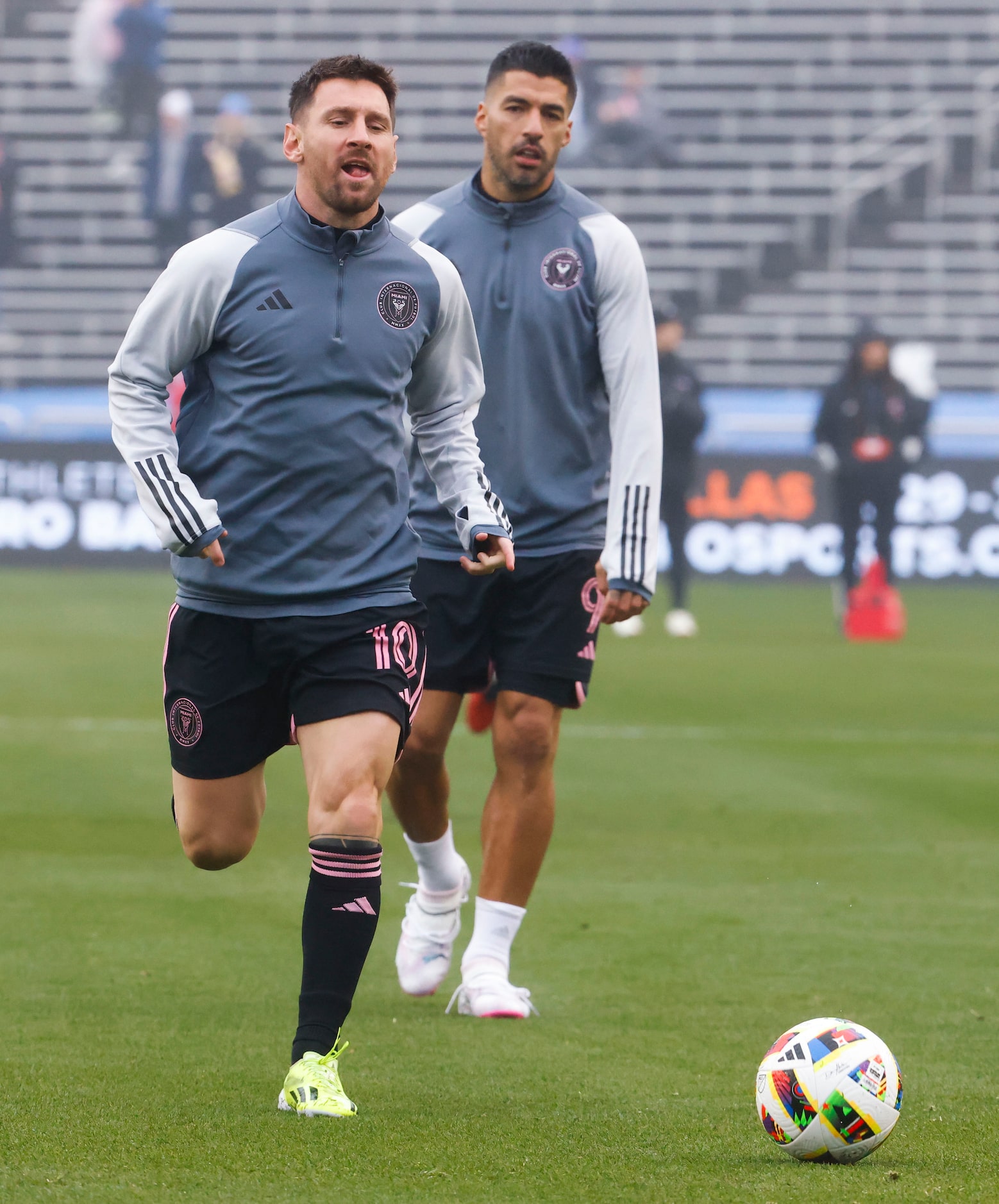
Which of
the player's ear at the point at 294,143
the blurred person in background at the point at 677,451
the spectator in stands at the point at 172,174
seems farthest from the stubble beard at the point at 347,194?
the spectator in stands at the point at 172,174

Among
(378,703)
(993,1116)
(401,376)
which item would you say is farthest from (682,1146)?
(401,376)

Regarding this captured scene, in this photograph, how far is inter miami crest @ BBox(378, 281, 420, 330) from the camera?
4215 millimetres

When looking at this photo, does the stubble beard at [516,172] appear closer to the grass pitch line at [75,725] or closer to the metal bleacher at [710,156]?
the grass pitch line at [75,725]

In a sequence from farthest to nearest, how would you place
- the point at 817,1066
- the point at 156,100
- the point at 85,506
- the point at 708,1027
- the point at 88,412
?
the point at 156,100, the point at 88,412, the point at 85,506, the point at 708,1027, the point at 817,1066

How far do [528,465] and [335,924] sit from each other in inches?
64.1

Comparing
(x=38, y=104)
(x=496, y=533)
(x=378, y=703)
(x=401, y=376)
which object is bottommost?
(x=378, y=703)

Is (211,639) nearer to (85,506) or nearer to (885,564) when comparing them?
(885,564)

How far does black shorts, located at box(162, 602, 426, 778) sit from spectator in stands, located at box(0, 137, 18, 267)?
22.4 meters

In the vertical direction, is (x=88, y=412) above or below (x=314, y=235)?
below

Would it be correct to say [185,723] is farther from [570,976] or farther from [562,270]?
[562,270]

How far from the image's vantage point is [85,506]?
66.4 ft

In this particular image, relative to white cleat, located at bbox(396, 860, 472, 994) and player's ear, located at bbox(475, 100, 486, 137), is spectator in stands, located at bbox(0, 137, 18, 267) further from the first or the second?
white cleat, located at bbox(396, 860, 472, 994)

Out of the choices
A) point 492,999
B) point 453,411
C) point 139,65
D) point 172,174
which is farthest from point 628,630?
point 139,65

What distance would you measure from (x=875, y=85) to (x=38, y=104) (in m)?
11.4
